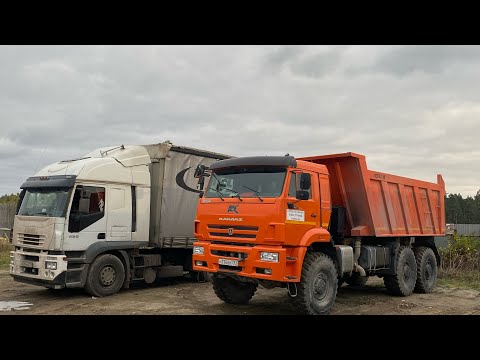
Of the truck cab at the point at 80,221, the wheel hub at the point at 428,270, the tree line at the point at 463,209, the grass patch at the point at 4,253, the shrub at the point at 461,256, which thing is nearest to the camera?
the truck cab at the point at 80,221

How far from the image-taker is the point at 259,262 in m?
7.62

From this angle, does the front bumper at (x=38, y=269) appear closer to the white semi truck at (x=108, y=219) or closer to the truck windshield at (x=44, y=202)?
the white semi truck at (x=108, y=219)

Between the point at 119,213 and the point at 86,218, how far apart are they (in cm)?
97

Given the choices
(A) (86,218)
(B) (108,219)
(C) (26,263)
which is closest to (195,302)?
(B) (108,219)

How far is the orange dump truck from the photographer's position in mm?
7734

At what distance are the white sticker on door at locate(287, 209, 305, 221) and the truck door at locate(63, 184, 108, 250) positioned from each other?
203 inches

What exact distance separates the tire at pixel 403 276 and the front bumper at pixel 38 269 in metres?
7.89

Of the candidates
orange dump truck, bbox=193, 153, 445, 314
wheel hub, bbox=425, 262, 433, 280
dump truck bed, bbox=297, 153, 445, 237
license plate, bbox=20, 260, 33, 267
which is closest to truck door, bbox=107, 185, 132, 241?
license plate, bbox=20, 260, 33, 267

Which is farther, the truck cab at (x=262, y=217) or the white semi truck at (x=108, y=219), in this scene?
the white semi truck at (x=108, y=219)

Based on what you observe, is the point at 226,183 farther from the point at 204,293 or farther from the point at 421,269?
the point at 421,269

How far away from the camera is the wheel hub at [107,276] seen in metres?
10.5

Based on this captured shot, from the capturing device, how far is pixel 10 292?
35.9 ft

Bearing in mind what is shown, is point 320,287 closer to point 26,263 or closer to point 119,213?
point 119,213

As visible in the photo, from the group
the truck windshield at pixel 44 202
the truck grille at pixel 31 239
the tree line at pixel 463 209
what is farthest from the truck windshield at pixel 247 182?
the tree line at pixel 463 209
